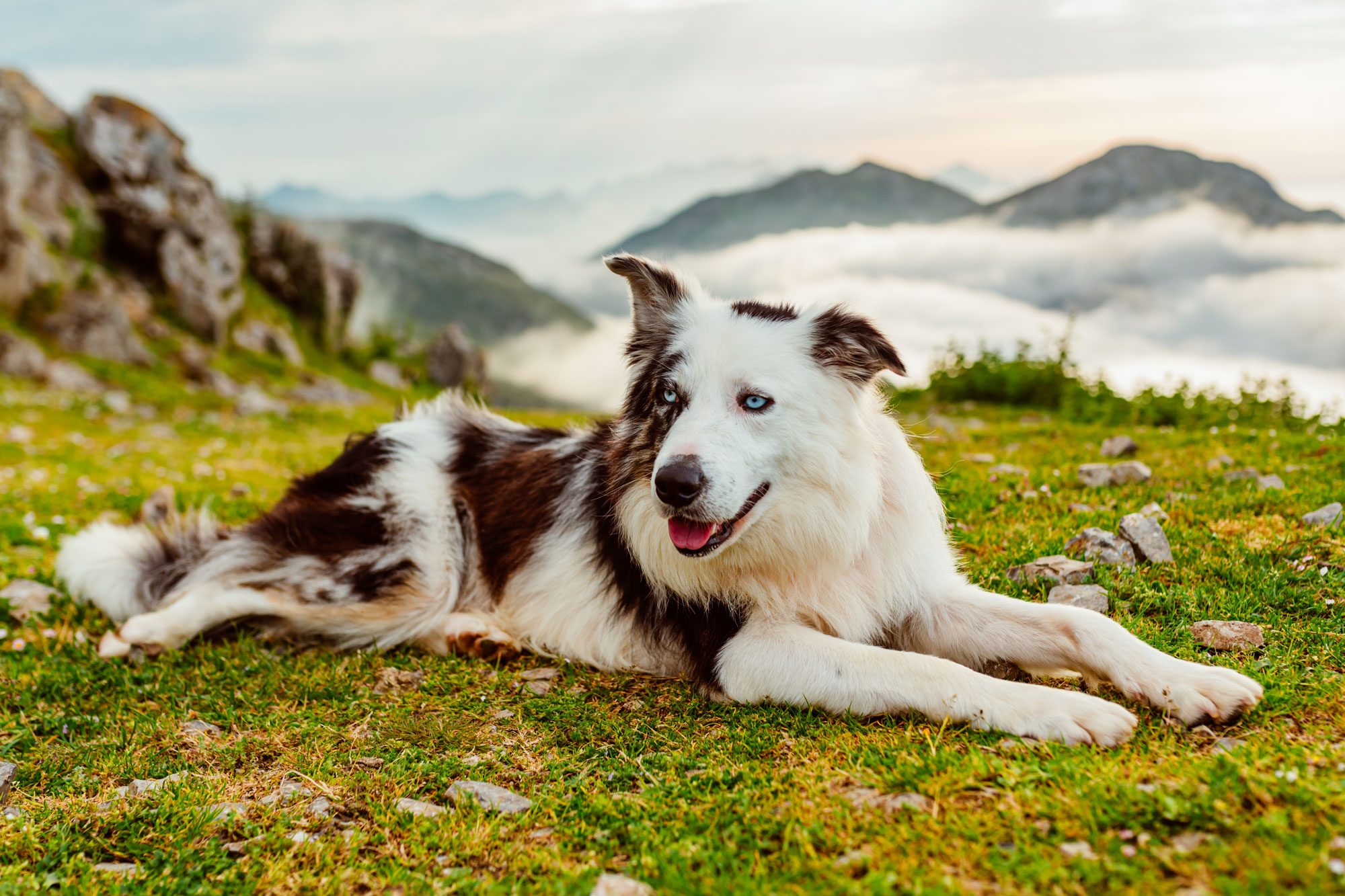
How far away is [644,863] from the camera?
2.81 meters

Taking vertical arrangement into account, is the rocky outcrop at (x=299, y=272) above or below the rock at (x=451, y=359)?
above

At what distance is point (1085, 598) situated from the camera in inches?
179

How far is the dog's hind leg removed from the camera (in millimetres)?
3348

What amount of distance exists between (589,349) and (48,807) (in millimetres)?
151439

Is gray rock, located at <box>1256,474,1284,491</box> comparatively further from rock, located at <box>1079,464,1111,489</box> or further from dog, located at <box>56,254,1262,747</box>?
dog, located at <box>56,254,1262,747</box>

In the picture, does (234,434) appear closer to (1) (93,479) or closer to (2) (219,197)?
(1) (93,479)

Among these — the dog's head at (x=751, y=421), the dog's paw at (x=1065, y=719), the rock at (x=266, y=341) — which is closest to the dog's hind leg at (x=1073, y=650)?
the dog's paw at (x=1065, y=719)

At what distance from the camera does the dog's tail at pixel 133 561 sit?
593cm

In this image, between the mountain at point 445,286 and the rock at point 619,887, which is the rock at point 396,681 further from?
the mountain at point 445,286

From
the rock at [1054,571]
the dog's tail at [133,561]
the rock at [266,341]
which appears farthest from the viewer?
the rock at [266,341]

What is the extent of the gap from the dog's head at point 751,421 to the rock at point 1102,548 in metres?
1.63

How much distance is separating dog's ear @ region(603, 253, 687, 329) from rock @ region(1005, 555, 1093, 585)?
2.44 m

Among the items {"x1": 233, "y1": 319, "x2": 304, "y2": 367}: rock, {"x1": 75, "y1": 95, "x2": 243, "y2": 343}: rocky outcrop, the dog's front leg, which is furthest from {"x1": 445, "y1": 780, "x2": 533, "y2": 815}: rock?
{"x1": 233, "y1": 319, "x2": 304, "y2": 367}: rock

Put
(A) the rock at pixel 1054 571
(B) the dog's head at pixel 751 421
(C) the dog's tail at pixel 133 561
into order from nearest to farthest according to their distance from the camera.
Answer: (B) the dog's head at pixel 751 421
(A) the rock at pixel 1054 571
(C) the dog's tail at pixel 133 561
